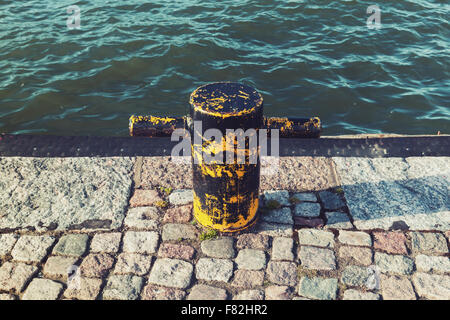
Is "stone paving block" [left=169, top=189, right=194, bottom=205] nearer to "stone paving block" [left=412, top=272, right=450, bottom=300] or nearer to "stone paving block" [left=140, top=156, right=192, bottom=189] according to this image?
"stone paving block" [left=140, top=156, right=192, bottom=189]

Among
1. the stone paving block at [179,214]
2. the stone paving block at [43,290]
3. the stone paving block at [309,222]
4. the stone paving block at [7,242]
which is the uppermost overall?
the stone paving block at [7,242]

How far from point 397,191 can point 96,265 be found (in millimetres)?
2856

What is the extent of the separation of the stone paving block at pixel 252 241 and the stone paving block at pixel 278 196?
46 cm

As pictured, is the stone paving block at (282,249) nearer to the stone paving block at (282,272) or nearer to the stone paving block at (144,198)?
the stone paving block at (282,272)

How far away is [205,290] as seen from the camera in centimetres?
302

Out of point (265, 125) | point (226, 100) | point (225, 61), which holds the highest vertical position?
point (226, 100)

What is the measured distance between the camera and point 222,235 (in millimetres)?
3523

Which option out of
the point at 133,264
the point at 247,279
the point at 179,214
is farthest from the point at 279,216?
the point at 133,264

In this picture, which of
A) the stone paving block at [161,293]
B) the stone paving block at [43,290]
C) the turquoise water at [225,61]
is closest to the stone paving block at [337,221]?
the stone paving block at [161,293]

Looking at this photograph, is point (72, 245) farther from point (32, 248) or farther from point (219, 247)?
point (219, 247)

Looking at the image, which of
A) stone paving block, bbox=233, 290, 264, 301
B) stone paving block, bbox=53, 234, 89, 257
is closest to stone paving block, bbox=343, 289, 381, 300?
stone paving block, bbox=233, 290, 264, 301

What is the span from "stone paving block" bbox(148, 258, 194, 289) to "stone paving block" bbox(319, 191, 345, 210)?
56.9 inches

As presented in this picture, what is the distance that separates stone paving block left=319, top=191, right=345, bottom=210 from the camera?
151 inches

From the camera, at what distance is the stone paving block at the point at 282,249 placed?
3.29 m
